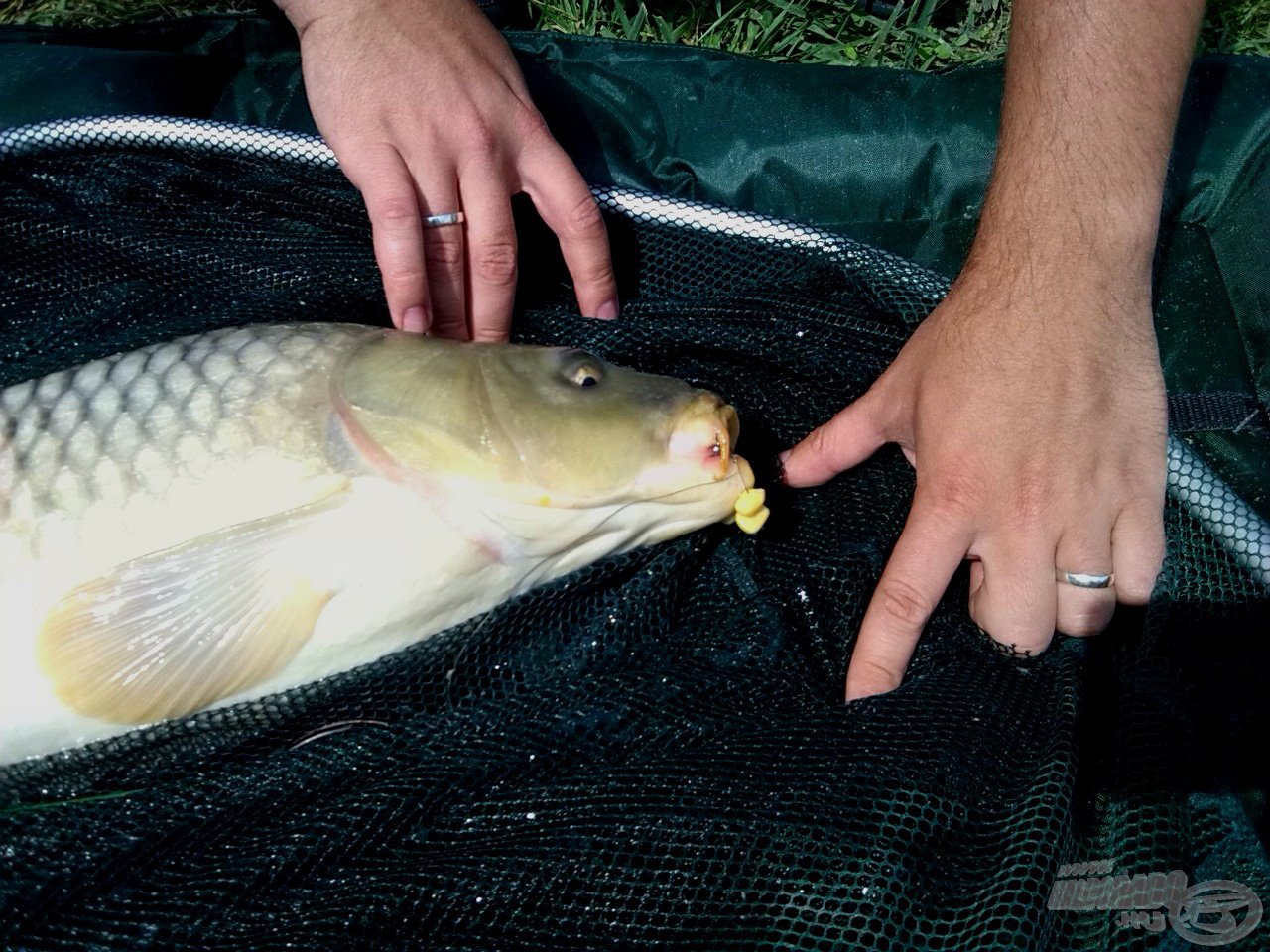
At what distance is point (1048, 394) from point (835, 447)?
11.4 inches

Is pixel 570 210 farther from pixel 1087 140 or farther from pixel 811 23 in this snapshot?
pixel 811 23

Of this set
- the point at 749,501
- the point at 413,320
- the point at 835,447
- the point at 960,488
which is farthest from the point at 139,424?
the point at 960,488

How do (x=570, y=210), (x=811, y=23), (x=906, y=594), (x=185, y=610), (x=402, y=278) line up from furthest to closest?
(x=811, y=23) < (x=570, y=210) < (x=402, y=278) < (x=906, y=594) < (x=185, y=610)

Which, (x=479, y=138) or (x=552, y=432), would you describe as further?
(x=479, y=138)

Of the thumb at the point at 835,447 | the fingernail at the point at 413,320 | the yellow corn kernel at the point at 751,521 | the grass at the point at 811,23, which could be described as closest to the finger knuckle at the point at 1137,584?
the thumb at the point at 835,447

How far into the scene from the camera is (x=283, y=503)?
132cm

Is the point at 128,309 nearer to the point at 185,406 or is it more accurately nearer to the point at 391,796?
the point at 185,406

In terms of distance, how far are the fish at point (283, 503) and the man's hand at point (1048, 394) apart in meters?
0.23

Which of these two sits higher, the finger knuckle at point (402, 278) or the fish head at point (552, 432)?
the finger knuckle at point (402, 278)

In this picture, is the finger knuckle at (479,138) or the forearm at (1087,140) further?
the finger knuckle at (479,138)

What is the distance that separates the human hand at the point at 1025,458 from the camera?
4.46ft

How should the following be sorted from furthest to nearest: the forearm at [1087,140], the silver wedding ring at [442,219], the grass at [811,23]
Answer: the grass at [811,23] → the silver wedding ring at [442,219] → the forearm at [1087,140]

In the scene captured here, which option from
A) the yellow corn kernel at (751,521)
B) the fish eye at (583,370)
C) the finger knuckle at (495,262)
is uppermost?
the finger knuckle at (495,262)

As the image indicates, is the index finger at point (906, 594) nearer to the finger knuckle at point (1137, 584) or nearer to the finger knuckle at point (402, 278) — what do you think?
the finger knuckle at point (1137, 584)
